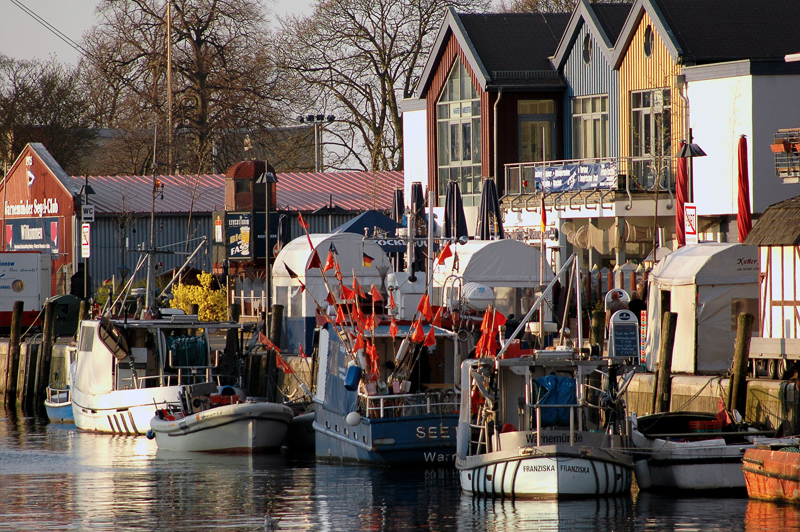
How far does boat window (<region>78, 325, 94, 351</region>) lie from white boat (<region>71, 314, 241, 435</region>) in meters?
0.08

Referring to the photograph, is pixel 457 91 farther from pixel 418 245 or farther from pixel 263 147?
pixel 263 147

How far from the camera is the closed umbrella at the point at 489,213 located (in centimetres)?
3488

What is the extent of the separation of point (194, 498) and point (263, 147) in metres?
46.7

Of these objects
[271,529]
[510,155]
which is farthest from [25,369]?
[271,529]

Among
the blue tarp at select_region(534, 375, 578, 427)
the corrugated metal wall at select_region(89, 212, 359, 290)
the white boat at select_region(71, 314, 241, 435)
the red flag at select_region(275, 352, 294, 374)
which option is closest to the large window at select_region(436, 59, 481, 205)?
the corrugated metal wall at select_region(89, 212, 359, 290)

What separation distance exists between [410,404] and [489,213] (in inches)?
535

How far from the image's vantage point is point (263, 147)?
6688 centimetres

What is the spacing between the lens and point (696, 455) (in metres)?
20.2

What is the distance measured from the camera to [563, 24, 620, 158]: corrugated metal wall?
39812mm

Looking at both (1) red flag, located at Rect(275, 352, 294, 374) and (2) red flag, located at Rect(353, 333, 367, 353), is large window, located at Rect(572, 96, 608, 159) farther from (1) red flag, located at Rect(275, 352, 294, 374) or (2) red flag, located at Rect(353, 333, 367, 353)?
(2) red flag, located at Rect(353, 333, 367, 353)

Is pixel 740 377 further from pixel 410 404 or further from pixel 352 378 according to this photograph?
pixel 352 378

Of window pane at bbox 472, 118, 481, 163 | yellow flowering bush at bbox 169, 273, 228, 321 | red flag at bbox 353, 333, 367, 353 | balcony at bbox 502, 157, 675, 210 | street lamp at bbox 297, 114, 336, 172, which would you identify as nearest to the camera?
red flag at bbox 353, 333, 367, 353

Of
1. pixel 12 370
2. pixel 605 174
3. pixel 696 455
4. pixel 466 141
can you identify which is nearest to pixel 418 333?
pixel 696 455

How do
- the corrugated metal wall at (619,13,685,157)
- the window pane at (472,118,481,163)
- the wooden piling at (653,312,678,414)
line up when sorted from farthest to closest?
the window pane at (472,118,481,163) < the corrugated metal wall at (619,13,685,157) < the wooden piling at (653,312,678,414)
